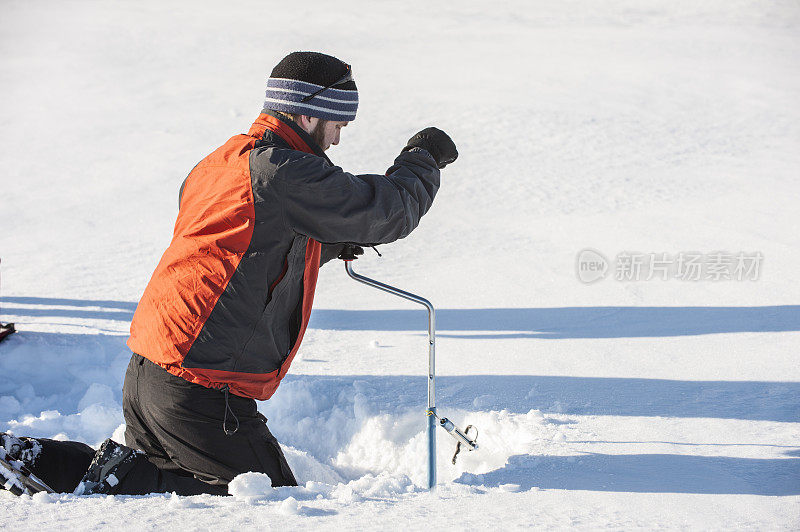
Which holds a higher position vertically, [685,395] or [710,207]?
[710,207]

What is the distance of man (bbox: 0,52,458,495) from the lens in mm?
1753

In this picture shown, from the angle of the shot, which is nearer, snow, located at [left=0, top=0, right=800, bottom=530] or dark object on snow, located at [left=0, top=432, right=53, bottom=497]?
dark object on snow, located at [left=0, top=432, right=53, bottom=497]

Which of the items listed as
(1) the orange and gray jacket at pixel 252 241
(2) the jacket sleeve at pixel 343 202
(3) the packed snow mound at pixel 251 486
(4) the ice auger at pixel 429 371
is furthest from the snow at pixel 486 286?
(2) the jacket sleeve at pixel 343 202

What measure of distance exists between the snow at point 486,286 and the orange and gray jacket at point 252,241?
343mm

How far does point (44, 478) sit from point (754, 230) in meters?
4.34

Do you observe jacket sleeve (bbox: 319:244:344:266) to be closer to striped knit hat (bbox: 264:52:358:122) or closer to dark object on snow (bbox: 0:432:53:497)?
striped knit hat (bbox: 264:52:358:122)

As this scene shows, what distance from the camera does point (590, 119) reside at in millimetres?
6973

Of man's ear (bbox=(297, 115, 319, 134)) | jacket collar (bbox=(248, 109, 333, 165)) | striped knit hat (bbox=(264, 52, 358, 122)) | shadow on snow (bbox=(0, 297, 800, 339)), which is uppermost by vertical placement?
striped knit hat (bbox=(264, 52, 358, 122))

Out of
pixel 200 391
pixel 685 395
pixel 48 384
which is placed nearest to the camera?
pixel 200 391

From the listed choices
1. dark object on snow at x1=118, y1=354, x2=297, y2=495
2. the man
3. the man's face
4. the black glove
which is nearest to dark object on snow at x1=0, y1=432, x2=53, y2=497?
the man

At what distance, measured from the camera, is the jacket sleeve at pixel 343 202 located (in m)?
1.72

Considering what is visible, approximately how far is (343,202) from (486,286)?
2418 millimetres

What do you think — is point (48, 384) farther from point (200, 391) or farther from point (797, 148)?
point (797, 148)

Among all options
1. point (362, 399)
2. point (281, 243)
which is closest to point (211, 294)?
point (281, 243)
